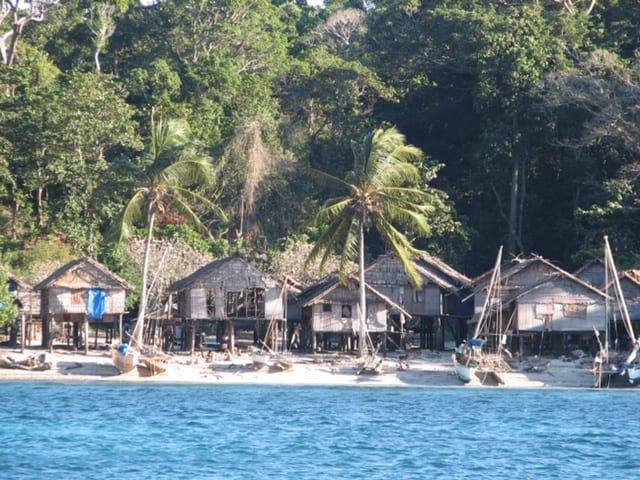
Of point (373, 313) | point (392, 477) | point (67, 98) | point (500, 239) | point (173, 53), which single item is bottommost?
point (392, 477)

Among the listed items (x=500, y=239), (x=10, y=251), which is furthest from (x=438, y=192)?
(x=10, y=251)

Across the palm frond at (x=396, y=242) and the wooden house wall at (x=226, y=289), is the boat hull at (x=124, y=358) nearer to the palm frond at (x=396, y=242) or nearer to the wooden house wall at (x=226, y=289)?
the wooden house wall at (x=226, y=289)

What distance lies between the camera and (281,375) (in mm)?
52125

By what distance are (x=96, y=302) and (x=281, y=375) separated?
897 centimetres

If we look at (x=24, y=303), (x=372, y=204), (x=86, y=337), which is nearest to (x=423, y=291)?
(x=372, y=204)

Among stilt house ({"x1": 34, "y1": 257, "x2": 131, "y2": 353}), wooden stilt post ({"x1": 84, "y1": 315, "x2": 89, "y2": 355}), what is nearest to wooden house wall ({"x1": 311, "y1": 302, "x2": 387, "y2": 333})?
stilt house ({"x1": 34, "y1": 257, "x2": 131, "y2": 353})

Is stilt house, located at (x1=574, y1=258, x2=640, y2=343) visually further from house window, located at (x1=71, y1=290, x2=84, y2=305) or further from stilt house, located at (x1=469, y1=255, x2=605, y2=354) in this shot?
house window, located at (x1=71, y1=290, x2=84, y2=305)

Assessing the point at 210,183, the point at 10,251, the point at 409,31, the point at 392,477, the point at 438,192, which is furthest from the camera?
the point at 409,31

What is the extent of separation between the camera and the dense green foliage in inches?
2566

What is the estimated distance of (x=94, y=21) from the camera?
250 feet

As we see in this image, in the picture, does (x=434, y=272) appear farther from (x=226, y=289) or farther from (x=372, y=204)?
(x=226, y=289)

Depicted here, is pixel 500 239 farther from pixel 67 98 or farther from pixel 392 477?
pixel 392 477

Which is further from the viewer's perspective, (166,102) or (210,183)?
(166,102)

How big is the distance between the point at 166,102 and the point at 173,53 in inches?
229
